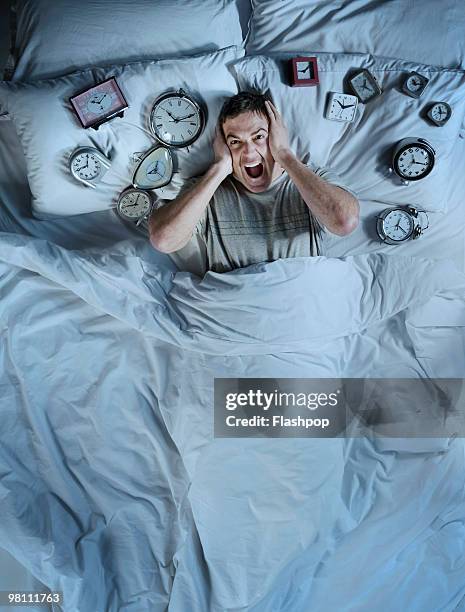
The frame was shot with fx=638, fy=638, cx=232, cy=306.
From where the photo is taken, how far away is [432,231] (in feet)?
Answer: 4.97

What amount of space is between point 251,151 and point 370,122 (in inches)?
11.8

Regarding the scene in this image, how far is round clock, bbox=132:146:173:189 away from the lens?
148cm

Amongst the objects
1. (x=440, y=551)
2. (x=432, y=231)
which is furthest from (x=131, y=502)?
(x=432, y=231)

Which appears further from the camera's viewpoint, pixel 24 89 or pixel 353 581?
pixel 24 89

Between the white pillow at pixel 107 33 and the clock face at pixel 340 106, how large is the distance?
1.04 ft

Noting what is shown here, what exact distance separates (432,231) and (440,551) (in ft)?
2.37

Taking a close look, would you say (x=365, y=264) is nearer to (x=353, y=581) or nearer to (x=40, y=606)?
(x=353, y=581)

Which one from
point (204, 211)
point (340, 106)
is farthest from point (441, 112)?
point (204, 211)

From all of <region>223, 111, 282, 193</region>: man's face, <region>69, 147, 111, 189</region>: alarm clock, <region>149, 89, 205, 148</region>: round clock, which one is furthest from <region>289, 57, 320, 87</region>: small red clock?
<region>69, 147, 111, 189</region>: alarm clock

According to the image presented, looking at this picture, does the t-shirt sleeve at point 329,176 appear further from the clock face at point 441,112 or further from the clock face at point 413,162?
the clock face at point 441,112

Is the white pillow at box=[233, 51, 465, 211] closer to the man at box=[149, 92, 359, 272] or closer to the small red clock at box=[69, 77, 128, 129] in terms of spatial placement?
the man at box=[149, 92, 359, 272]

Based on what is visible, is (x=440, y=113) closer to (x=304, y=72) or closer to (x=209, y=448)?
(x=304, y=72)

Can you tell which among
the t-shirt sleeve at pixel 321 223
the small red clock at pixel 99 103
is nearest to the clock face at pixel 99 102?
the small red clock at pixel 99 103

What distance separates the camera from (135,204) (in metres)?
1.51
